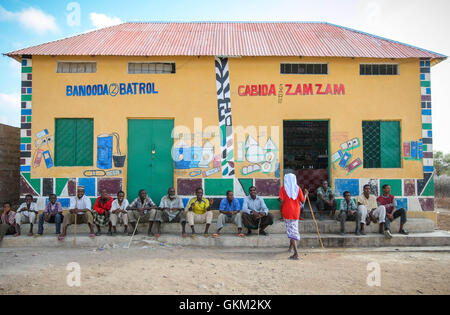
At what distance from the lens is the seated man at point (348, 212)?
7.48 m

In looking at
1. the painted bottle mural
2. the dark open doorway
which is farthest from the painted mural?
the painted bottle mural

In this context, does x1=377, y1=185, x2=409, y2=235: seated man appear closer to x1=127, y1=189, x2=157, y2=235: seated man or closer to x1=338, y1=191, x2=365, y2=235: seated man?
x1=338, y1=191, x2=365, y2=235: seated man

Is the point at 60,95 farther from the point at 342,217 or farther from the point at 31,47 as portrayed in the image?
the point at 342,217

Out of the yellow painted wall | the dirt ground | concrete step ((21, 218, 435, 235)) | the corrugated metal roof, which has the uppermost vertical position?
the corrugated metal roof

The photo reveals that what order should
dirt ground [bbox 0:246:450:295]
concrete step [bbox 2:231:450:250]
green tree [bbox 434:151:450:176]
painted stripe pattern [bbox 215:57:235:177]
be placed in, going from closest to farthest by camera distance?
1. dirt ground [bbox 0:246:450:295]
2. concrete step [bbox 2:231:450:250]
3. painted stripe pattern [bbox 215:57:235:177]
4. green tree [bbox 434:151:450:176]

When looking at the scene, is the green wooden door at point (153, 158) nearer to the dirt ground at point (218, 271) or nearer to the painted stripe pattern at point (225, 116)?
the painted stripe pattern at point (225, 116)

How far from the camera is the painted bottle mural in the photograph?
8.33 m

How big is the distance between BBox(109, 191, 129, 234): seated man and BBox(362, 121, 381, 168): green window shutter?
20.6 feet

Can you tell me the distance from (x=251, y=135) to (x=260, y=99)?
99cm

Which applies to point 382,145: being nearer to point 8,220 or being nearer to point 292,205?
point 292,205

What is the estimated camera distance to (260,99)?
849 cm

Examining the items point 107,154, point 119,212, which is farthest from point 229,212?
point 107,154

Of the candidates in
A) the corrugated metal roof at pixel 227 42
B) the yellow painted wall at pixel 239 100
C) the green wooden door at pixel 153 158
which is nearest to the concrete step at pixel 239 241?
the green wooden door at pixel 153 158
